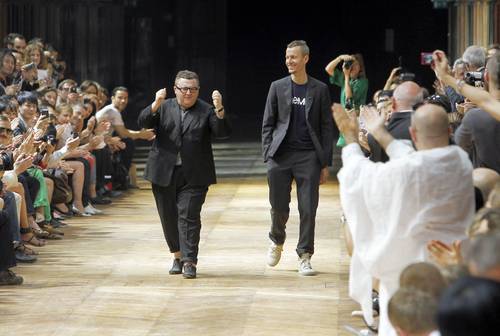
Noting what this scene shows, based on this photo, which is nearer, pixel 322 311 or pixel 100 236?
pixel 322 311

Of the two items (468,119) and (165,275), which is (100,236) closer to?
(165,275)

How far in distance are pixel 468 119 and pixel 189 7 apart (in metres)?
21.8

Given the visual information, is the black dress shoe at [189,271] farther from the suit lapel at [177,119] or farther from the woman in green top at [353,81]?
the woman in green top at [353,81]

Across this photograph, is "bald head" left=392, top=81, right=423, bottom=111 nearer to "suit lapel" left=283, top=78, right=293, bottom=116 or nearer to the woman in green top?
"suit lapel" left=283, top=78, right=293, bottom=116

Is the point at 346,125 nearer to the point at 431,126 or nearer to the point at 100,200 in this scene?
the point at 431,126

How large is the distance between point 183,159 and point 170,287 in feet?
3.55

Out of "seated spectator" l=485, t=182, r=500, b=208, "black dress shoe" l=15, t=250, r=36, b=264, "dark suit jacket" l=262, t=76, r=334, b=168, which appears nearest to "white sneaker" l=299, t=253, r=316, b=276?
"dark suit jacket" l=262, t=76, r=334, b=168

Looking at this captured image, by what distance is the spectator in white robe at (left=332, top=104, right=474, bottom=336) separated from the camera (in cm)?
569

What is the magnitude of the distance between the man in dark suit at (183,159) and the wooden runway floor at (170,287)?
0.34 metres

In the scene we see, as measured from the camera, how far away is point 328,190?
17016 mm

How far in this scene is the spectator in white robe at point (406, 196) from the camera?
569 cm

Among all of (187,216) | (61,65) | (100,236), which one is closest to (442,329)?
(187,216)

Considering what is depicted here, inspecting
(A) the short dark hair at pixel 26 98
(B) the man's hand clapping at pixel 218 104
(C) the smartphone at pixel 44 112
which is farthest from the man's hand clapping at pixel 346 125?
(C) the smartphone at pixel 44 112

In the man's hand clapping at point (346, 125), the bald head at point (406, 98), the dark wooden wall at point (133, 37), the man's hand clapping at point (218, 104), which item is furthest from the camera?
the dark wooden wall at point (133, 37)
